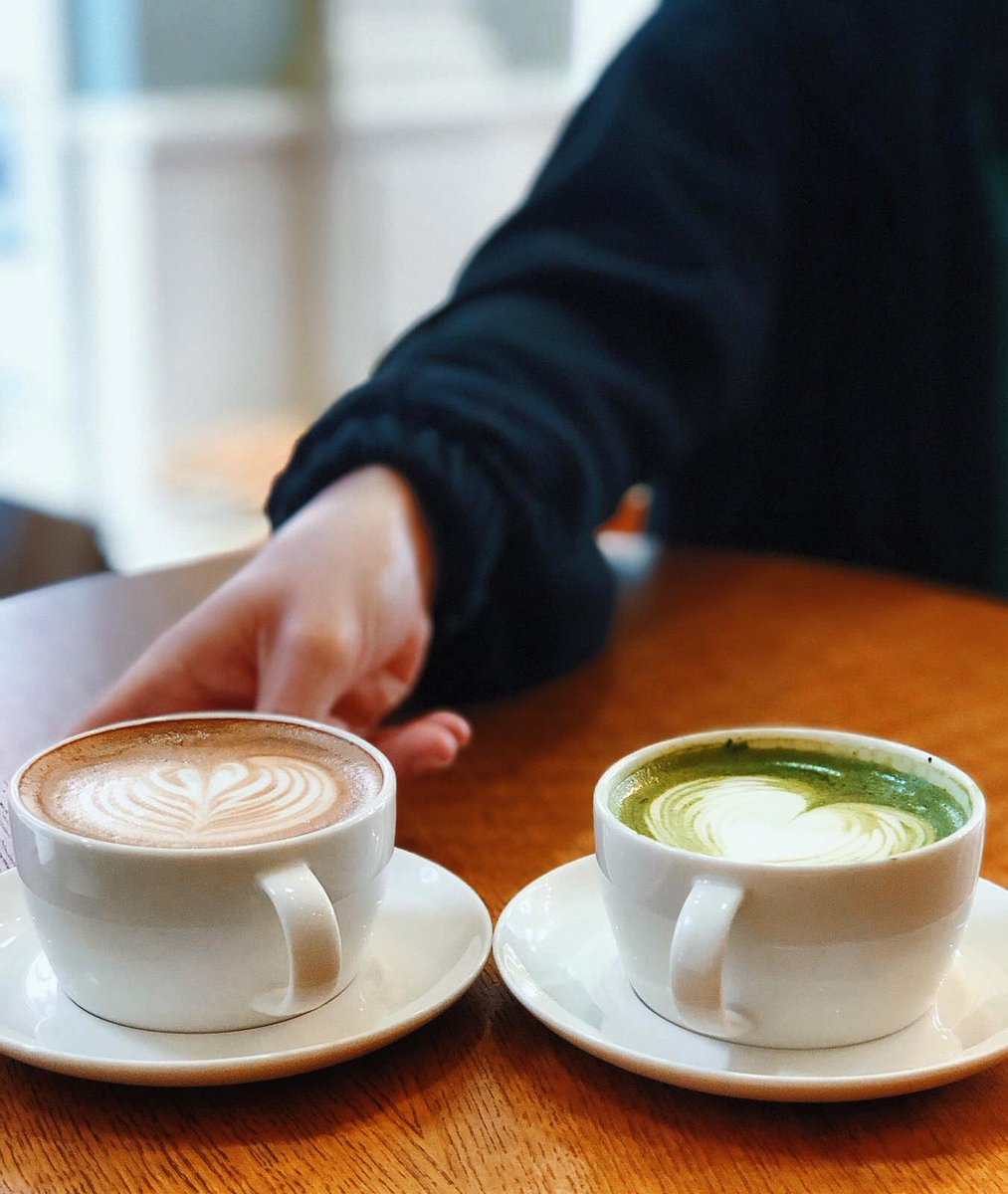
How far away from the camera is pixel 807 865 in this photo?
36 cm

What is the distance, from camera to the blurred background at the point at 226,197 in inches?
107

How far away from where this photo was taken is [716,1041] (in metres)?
0.38

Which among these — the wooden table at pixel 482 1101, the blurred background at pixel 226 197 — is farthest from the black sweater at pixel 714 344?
the blurred background at pixel 226 197

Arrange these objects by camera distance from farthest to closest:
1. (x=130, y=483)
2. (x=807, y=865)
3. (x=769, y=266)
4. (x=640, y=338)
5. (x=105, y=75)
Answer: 1. (x=130, y=483)
2. (x=105, y=75)
3. (x=769, y=266)
4. (x=640, y=338)
5. (x=807, y=865)

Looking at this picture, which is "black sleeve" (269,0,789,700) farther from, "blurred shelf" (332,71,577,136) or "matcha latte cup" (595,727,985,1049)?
"blurred shelf" (332,71,577,136)

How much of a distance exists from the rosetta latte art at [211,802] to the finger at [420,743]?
13cm

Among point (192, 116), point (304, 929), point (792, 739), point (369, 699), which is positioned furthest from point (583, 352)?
point (192, 116)

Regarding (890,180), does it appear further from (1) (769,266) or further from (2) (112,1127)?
(2) (112,1127)

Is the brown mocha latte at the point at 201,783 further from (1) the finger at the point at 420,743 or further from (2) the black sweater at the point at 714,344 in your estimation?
(2) the black sweater at the point at 714,344

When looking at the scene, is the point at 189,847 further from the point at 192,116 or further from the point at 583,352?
the point at 192,116

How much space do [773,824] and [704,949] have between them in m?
0.06

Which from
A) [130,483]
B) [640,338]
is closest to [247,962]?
[640,338]

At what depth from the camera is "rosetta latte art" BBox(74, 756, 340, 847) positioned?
0.38 metres

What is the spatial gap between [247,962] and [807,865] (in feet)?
0.47
